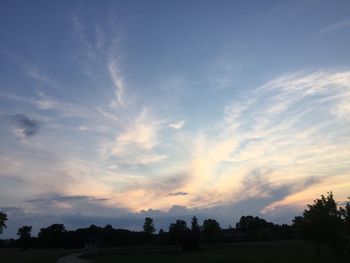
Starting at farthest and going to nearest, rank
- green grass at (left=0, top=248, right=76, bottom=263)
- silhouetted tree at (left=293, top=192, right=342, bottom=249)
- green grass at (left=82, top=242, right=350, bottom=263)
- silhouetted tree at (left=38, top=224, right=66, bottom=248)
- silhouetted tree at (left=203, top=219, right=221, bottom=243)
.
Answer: silhouetted tree at (left=38, top=224, right=66, bottom=248), silhouetted tree at (left=203, top=219, right=221, bottom=243), green grass at (left=0, top=248, right=76, bottom=263), green grass at (left=82, top=242, right=350, bottom=263), silhouetted tree at (left=293, top=192, right=342, bottom=249)

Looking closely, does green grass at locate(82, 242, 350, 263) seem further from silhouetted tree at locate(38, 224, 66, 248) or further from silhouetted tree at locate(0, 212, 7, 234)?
silhouetted tree at locate(38, 224, 66, 248)

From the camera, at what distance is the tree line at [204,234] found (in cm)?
3853

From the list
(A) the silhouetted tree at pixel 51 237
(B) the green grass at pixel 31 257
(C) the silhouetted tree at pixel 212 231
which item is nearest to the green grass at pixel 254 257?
(B) the green grass at pixel 31 257

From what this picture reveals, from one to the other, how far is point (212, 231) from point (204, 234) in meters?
3.22

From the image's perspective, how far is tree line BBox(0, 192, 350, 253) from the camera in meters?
38.5

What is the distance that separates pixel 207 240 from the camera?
161 metres

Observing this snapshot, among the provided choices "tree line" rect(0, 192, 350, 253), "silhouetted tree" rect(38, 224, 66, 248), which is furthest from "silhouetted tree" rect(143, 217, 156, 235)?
"silhouetted tree" rect(38, 224, 66, 248)

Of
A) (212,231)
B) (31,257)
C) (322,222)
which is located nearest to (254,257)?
(322,222)

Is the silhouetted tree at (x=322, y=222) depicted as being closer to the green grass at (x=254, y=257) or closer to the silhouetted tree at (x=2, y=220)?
the green grass at (x=254, y=257)

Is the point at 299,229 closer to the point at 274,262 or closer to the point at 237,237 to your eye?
the point at 274,262

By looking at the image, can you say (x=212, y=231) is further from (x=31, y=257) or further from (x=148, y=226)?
(x=31, y=257)

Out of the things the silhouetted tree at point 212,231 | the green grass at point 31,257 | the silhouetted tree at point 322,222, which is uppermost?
the silhouetted tree at point 212,231

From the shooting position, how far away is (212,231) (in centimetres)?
16700

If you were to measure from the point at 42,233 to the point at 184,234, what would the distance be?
11140cm
